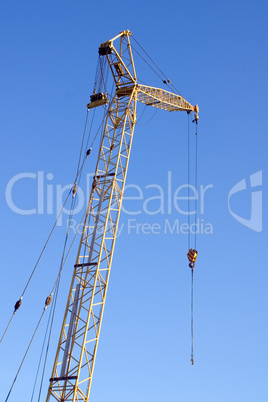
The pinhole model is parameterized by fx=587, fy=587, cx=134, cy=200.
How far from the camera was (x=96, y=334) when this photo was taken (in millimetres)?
38562

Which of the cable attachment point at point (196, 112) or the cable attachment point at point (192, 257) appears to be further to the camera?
the cable attachment point at point (196, 112)

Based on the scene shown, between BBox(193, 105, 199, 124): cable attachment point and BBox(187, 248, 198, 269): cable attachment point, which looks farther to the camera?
BBox(193, 105, 199, 124): cable attachment point

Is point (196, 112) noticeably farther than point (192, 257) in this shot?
Yes

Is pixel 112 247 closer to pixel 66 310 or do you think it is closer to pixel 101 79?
pixel 66 310

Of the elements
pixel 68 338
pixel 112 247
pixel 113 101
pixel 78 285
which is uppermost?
pixel 113 101

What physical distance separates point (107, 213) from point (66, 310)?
7.55 m

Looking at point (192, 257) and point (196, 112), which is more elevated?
point (196, 112)

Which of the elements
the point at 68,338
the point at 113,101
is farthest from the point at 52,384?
the point at 113,101

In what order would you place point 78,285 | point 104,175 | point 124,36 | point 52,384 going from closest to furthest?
point 52,384 → point 78,285 → point 104,175 → point 124,36

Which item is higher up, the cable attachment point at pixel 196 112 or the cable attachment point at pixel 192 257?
the cable attachment point at pixel 196 112

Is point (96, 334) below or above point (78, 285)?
below

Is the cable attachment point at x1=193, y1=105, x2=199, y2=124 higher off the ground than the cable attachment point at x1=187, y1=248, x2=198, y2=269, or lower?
higher

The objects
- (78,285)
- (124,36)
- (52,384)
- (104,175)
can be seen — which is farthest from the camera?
(124,36)

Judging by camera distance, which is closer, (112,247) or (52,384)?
(52,384)
